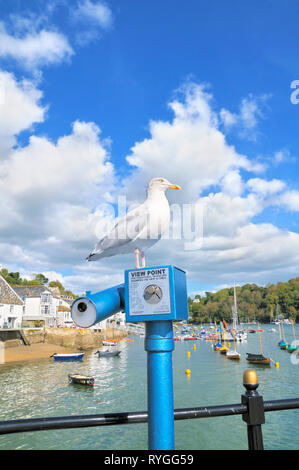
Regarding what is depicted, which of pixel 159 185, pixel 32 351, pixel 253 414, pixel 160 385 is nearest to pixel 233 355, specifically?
pixel 32 351

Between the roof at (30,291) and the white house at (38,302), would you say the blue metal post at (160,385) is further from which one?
the roof at (30,291)

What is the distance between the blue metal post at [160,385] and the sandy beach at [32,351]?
41.0m

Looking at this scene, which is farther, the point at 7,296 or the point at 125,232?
the point at 7,296

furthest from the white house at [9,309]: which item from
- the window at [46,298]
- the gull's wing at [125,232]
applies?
the gull's wing at [125,232]

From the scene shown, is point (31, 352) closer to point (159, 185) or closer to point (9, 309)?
point (9, 309)

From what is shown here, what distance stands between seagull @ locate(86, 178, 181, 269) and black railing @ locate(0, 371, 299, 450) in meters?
1.65

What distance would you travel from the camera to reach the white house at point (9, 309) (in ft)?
154

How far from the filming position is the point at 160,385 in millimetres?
1805

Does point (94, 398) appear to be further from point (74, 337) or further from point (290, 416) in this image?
point (74, 337)

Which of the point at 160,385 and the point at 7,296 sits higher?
the point at 7,296

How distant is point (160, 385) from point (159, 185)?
2606 mm

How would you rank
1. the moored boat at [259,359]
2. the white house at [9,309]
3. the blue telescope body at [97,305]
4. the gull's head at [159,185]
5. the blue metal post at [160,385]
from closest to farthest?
the blue metal post at [160,385]
the blue telescope body at [97,305]
the gull's head at [159,185]
the moored boat at [259,359]
the white house at [9,309]
